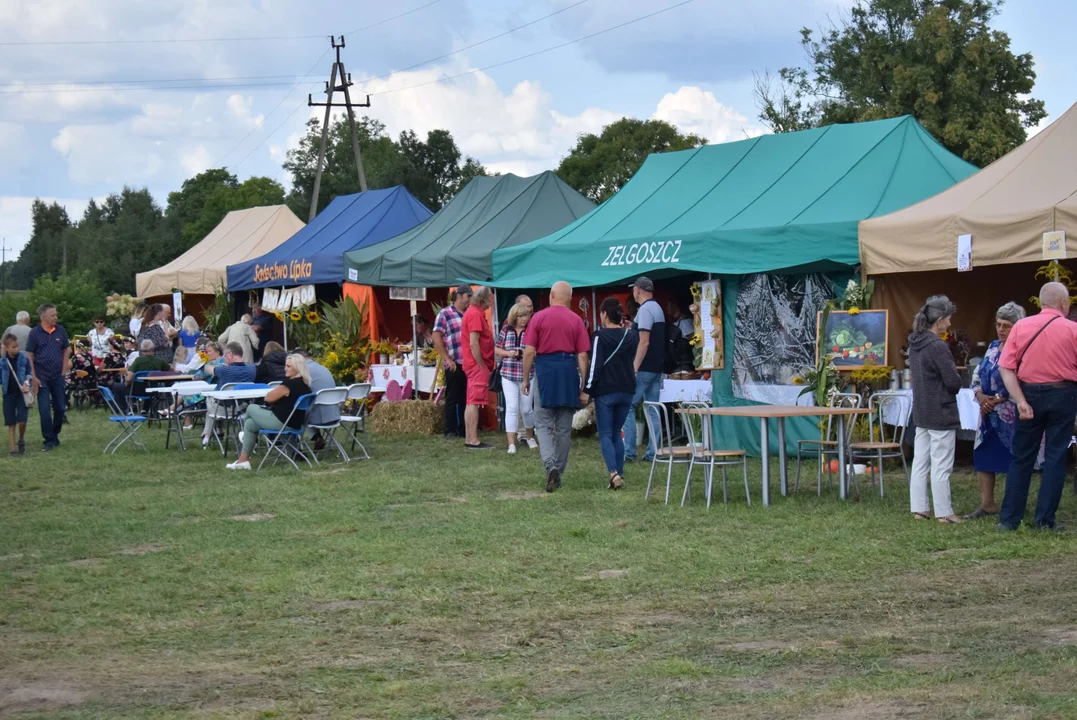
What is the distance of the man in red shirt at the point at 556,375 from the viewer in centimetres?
1020

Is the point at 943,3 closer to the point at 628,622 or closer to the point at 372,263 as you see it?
the point at 372,263

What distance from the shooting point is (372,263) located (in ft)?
57.4

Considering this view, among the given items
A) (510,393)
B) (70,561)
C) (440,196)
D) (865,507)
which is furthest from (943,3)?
(70,561)

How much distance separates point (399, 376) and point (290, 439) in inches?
190

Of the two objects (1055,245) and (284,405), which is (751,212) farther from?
(284,405)

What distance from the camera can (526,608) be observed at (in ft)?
20.6

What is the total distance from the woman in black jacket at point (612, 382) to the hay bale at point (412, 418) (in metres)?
5.27

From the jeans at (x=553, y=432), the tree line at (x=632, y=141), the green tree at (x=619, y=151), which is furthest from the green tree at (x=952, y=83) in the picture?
the jeans at (x=553, y=432)

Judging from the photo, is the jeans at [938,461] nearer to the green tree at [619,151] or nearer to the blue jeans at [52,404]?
the blue jeans at [52,404]

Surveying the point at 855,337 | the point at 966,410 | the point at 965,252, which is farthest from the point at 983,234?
the point at 855,337

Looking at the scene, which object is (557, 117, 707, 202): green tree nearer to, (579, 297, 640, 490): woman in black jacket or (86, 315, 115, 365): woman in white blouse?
(86, 315, 115, 365): woman in white blouse

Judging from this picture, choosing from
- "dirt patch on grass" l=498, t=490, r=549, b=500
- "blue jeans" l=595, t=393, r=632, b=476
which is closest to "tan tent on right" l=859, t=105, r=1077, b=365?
Answer: "blue jeans" l=595, t=393, r=632, b=476

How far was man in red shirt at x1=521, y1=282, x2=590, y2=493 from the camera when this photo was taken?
10203mm

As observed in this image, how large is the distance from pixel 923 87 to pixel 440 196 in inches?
963
